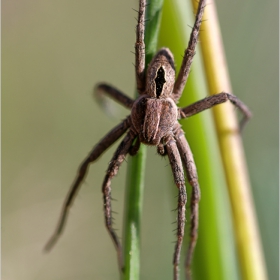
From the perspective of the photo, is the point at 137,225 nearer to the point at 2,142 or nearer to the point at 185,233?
the point at 185,233

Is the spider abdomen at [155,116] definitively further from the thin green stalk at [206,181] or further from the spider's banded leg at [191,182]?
the thin green stalk at [206,181]

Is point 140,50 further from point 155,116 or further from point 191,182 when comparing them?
point 191,182

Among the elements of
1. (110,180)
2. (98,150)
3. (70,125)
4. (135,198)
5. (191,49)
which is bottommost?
(135,198)

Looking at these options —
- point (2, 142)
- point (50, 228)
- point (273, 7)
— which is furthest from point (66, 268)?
point (273, 7)

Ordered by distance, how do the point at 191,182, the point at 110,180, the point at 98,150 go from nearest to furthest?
the point at 191,182, the point at 110,180, the point at 98,150

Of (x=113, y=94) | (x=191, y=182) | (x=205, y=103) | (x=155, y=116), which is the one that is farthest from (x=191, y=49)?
(x=113, y=94)

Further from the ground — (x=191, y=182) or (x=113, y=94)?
(x=113, y=94)
